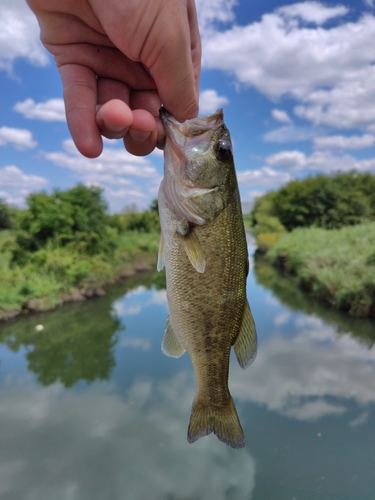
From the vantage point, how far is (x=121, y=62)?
217cm

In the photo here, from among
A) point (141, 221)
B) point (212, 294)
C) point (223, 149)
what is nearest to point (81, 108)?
point (223, 149)

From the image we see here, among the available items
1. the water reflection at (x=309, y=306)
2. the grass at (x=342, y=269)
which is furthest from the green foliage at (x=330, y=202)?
the grass at (x=342, y=269)

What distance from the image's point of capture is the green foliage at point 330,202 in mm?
37750

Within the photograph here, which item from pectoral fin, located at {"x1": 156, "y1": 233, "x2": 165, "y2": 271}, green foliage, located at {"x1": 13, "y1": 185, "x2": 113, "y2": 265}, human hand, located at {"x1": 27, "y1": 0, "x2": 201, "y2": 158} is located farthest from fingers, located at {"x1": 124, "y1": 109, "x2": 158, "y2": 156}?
green foliage, located at {"x1": 13, "y1": 185, "x2": 113, "y2": 265}

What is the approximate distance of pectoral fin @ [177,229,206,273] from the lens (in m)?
1.80

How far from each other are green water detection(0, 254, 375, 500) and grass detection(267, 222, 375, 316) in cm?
102

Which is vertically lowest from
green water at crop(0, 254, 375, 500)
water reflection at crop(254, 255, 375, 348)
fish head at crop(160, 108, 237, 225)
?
green water at crop(0, 254, 375, 500)

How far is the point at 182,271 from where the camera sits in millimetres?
1883

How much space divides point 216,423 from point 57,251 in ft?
61.0

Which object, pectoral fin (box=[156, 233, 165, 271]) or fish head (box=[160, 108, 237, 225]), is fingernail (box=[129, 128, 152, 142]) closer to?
fish head (box=[160, 108, 237, 225])

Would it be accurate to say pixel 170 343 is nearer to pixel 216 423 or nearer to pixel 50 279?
pixel 216 423

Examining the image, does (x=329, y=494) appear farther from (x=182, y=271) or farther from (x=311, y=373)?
(x=182, y=271)

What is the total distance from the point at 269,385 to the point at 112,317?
9503 millimetres

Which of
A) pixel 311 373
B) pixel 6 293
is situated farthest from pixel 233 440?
pixel 6 293
